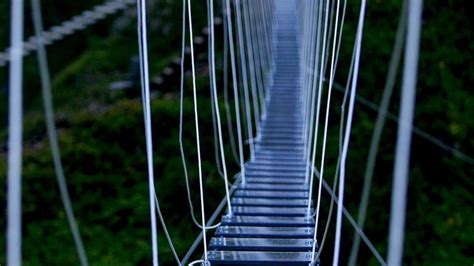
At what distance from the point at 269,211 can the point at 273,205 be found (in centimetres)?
2

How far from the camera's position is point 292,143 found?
308 cm

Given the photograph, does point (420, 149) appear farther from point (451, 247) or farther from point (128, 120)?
point (128, 120)

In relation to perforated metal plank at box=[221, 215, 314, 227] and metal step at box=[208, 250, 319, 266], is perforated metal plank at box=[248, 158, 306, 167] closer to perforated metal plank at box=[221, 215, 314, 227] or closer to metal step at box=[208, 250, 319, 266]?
perforated metal plank at box=[221, 215, 314, 227]

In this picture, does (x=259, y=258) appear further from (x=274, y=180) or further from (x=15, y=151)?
(x=15, y=151)

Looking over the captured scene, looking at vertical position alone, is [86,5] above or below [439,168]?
above

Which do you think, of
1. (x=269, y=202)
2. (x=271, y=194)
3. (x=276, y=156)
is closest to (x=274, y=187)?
(x=271, y=194)

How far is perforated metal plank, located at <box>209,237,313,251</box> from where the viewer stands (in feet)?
5.68

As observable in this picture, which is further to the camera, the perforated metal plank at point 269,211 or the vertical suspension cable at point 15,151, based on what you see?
the perforated metal plank at point 269,211

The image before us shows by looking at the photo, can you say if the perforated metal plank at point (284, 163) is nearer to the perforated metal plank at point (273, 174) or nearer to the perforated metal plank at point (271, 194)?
the perforated metal plank at point (273, 174)

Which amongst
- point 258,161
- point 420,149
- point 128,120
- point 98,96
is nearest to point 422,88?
point 420,149

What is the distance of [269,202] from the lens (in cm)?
217

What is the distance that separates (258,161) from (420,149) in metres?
0.97

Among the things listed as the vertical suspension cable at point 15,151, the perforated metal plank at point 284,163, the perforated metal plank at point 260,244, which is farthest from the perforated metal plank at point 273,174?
the vertical suspension cable at point 15,151

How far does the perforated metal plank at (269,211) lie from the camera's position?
6.62 feet
